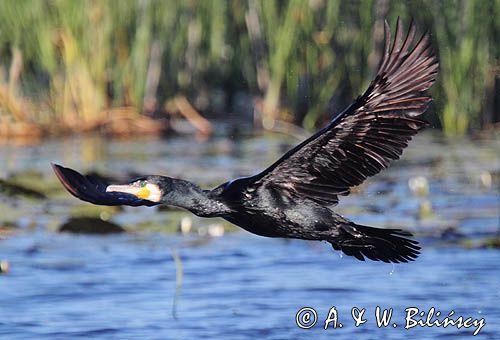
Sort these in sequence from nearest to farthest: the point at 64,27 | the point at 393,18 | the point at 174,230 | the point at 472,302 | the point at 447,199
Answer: the point at 472,302 → the point at 174,230 → the point at 447,199 → the point at 393,18 → the point at 64,27

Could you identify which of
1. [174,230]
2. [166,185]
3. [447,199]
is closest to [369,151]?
[166,185]

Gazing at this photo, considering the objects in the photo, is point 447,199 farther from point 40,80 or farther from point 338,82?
point 40,80

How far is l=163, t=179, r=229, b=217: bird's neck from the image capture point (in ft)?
18.1

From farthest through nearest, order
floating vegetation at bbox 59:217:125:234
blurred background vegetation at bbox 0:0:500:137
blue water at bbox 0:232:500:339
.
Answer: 1. blurred background vegetation at bbox 0:0:500:137
2. floating vegetation at bbox 59:217:125:234
3. blue water at bbox 0:232:500:339

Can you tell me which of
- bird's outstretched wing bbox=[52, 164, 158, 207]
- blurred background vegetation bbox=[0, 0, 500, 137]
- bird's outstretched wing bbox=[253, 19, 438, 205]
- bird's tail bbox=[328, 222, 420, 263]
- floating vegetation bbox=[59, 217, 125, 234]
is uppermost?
blurred background vegetation bbox=[0, 0, 500, 137]

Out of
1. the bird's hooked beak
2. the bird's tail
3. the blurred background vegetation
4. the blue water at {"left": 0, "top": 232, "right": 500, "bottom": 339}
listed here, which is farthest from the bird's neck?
the blurred background vegetation

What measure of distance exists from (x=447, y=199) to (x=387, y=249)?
4134 mm

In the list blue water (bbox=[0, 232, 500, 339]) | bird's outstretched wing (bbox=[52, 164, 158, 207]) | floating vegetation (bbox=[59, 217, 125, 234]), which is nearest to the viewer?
bird's outstretched wing (bbox=[52, 164, 158, 207])

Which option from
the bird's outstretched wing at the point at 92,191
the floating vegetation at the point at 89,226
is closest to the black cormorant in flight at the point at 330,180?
the bird's outstretched wing at the point at 92,191

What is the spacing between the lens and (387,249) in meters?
5.59

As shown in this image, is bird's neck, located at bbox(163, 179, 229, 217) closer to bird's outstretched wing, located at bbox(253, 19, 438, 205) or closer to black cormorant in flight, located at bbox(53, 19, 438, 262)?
black cormorant in flight, located at bbox(53, 19, 438, 262)

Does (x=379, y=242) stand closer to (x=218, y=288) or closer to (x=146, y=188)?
(x=146, y=188)

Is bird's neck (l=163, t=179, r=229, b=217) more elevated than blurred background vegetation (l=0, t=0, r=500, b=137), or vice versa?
blurred background vegetation (l=0, t=0, r=500, b=137)

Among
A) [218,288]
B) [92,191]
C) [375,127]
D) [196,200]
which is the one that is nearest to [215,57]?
[218,288]
